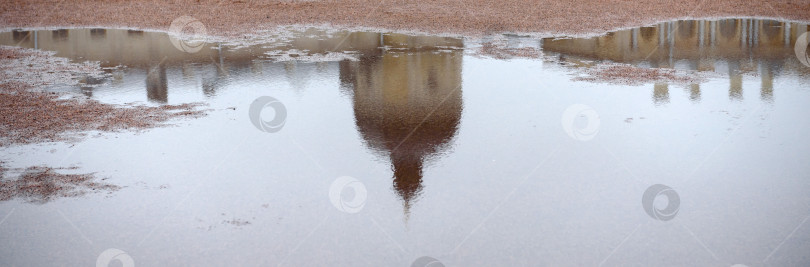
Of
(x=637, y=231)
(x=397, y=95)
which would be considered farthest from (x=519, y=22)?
(x=637, y=231)

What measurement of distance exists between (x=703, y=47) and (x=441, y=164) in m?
10.9

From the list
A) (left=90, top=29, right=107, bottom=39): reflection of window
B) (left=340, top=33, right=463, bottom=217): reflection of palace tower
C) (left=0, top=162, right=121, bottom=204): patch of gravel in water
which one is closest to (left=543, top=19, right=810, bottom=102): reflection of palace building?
(left=340, top=33, right=463, bottom=217): reflection of palace tower

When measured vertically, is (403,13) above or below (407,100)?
above

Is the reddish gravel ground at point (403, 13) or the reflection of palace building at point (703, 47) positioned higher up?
the reddish gravel ground at point (403, 13)

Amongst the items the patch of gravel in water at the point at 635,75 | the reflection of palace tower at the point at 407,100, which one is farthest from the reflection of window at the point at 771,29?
the reflection of palace tower at the point at 407,100

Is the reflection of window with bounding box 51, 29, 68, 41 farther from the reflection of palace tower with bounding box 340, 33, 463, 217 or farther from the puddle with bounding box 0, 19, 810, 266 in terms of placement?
the reflection of palace tower with bounding box 340, 33, 463, 217

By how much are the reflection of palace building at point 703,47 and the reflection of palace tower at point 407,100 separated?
128 inches

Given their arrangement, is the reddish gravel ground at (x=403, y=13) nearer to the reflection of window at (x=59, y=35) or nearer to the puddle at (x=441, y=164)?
the reflection of window at (x=59, y=35)

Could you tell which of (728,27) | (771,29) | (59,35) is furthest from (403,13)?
(771,29)

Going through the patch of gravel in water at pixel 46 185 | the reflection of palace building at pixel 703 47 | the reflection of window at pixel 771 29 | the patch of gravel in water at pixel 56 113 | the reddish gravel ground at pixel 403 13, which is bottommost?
the patch of gravel in water at pixel 46 185

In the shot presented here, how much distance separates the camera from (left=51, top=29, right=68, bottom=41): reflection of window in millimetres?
20475

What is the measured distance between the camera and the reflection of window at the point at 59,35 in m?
20.5

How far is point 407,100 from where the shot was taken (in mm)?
13727

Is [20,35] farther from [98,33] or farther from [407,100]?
[407,100]
